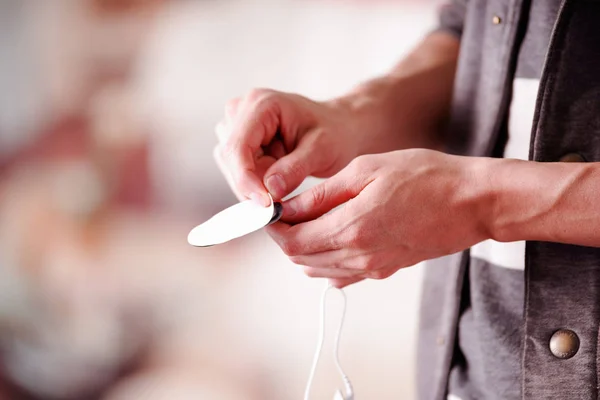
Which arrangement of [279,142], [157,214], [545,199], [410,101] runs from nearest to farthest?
[545,199] < [279,142] < [410,101] < [157,214]

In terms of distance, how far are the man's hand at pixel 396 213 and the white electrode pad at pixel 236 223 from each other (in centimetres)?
3

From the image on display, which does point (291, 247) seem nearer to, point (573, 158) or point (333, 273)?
point (333, 273)

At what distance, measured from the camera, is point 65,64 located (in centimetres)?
158

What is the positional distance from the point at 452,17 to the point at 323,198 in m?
0.47

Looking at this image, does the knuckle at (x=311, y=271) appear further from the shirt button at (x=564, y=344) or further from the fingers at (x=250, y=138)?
the shirt button at (x=564, y=344)

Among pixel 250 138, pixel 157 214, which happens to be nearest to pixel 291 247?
pixel 250 138

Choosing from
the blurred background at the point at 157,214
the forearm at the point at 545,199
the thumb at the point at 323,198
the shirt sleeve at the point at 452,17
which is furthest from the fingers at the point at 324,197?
the blurred background at the point at 157,214

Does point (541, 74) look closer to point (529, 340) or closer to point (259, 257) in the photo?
point (529, 340)

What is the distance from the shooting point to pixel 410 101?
0.89 m

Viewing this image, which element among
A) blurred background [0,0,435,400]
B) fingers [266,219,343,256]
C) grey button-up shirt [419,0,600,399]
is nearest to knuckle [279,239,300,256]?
fingers [266,219,343,256]

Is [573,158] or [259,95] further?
[259,95]

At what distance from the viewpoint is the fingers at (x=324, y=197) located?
62 centimetres

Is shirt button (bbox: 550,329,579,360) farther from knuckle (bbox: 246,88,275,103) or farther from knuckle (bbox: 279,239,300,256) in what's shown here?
knuckle (bbox: 246,88,275,103)

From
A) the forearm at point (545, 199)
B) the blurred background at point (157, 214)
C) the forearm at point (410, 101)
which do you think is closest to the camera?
the forearm at point (545, 199)
